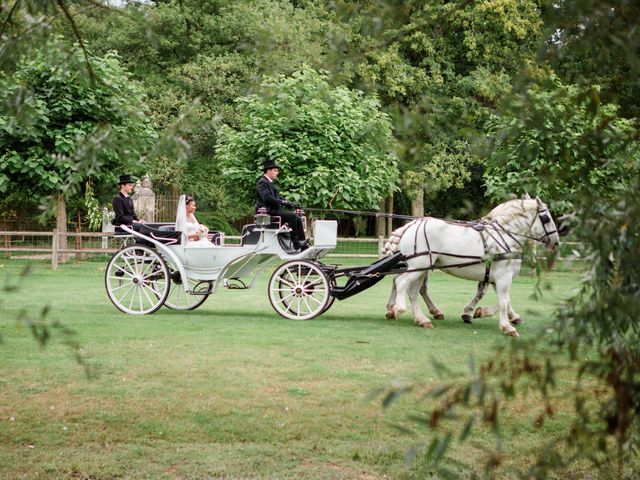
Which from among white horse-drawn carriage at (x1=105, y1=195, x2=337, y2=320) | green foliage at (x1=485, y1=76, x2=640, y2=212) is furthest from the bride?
green foliage at (x1=485, y1=76, x2=640, y2=212)

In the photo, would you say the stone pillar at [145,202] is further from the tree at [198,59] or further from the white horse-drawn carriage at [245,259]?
the white horse-drawn carriage at [245,259]

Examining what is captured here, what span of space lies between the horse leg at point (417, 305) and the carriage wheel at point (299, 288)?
1.09 meters

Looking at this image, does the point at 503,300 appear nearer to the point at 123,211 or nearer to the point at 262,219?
the point at 262,219

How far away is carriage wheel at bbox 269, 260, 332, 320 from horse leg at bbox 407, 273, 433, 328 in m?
1.09

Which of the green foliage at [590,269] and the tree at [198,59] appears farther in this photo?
the tree at [198,59]

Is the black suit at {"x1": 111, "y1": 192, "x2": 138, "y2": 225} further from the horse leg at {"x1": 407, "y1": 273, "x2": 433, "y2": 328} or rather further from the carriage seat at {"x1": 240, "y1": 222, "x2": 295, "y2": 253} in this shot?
the horse leg at {"x1": 407, "y1": 273, "x2": 433, "y2": 328}

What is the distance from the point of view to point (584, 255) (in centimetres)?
318

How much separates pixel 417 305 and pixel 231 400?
5053 millimetres

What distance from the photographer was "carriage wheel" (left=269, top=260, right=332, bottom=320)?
465 inches

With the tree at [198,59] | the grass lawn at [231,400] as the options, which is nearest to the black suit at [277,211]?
the grass lawn at [231,400]

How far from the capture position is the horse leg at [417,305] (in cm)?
1152

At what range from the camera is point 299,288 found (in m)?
12.0

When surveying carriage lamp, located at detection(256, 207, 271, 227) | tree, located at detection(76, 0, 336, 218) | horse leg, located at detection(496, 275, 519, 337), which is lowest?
horse leg, located at detection(496, 275, 519, 337)

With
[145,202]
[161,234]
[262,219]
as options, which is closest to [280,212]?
[262,219]
